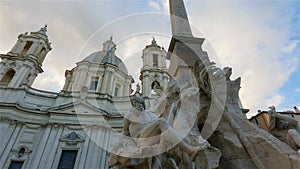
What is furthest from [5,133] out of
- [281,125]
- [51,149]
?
[281,125]

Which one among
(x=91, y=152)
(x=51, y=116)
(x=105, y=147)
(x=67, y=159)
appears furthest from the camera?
(x=51, y=116)

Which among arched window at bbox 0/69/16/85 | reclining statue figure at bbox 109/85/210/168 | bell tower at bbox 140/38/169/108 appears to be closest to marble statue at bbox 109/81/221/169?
reclining statue figure at bbox 109/85/210/168

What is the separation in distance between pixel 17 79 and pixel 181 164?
2572 cm

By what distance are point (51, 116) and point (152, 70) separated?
14956 millimetres

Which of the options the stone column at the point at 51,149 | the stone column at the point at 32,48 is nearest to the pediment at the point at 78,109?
the stone column at the point at 51,149

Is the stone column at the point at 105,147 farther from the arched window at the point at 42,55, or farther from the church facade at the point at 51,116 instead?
the arched window at the point at 42,55

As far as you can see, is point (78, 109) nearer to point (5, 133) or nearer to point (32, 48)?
point (5, 133)

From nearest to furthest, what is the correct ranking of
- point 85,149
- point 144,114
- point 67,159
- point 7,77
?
point 144,114
point 67,159
point 85,149
point 7,77

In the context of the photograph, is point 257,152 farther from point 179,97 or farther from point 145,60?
point 145,60

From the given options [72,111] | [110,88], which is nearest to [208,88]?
[72,111]

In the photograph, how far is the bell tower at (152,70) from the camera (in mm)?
26866

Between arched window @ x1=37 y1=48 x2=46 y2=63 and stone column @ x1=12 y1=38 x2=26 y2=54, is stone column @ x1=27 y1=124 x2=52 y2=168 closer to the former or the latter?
arched window @ x1=37 y1=48 x2=46 y2=63

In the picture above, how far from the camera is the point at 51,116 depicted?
69.6 feet

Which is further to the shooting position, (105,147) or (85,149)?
(105,147)
